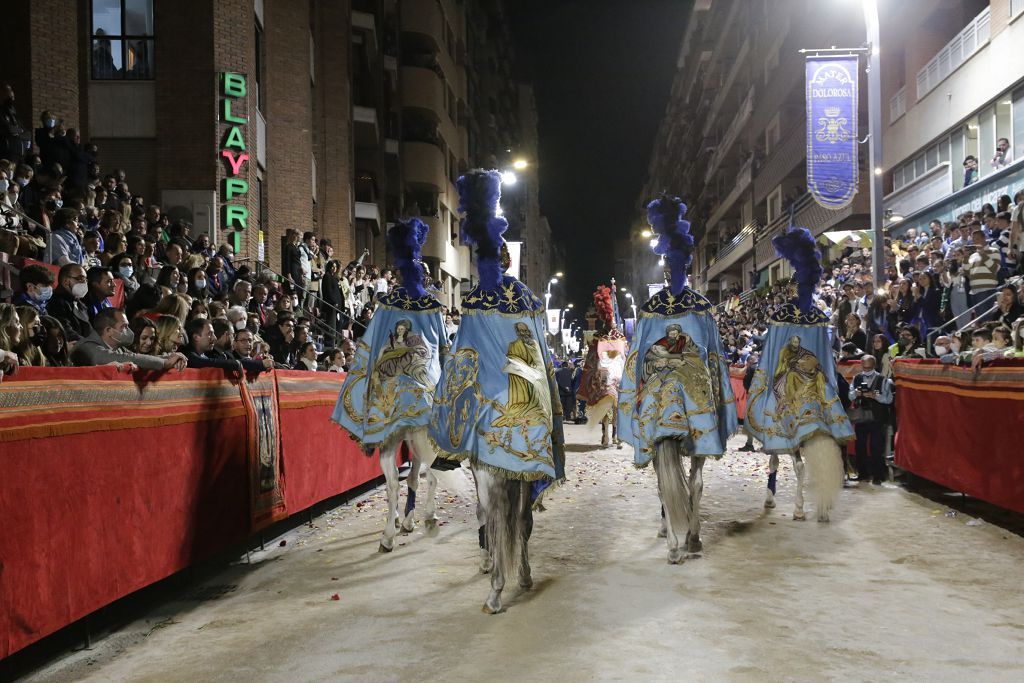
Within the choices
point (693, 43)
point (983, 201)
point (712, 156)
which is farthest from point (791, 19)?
point (693, 43)

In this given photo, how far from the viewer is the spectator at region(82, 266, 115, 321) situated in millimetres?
8672

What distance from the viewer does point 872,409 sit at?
41.2 feet

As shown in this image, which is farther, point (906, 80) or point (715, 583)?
point (906, 80)

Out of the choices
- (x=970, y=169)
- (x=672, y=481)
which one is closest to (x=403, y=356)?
(x=672, y=481)

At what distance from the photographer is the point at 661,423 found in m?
7.76

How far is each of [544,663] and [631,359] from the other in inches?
150

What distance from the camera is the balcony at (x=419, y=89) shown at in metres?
39.9

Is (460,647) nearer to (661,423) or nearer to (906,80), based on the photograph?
(661,423)

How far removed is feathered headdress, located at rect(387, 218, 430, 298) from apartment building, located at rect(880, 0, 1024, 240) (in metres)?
14.8

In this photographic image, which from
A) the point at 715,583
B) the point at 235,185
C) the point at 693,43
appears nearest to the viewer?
the point at 715,583

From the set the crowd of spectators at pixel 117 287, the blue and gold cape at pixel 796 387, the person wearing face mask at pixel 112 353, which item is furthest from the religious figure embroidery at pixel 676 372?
the person wearing face mask at pixel 112 353

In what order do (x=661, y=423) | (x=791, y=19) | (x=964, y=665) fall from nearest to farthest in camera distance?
(x=964, y=665) → (x=661, y=423) → (x=791, y=19)

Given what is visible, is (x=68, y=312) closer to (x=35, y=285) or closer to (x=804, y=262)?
(x=35, y=285)

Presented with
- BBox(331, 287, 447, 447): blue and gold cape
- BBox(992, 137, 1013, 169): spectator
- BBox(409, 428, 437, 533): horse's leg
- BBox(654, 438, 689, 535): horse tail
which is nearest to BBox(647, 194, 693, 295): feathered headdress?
BBox(654, 438, 689, 535): horse tail
